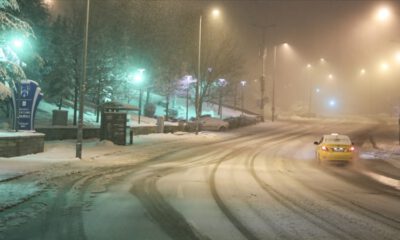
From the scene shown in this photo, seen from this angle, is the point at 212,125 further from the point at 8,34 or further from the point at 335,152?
the point at 8,34

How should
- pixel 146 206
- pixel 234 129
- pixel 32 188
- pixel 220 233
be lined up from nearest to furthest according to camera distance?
pixel 220 233
pixel 146 206
pixel 32 188
pixel 234 129

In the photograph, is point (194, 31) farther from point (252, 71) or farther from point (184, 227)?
point (252, 71)

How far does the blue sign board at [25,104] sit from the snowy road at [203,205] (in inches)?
228

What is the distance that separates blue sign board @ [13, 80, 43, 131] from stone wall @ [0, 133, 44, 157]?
1472 millimetres

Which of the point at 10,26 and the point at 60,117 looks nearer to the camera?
the point at 10,26

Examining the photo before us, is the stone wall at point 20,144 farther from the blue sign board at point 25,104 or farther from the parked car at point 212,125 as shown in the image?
the parked car at point 212,125

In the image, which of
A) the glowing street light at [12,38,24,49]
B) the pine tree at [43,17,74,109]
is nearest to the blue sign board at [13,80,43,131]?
the glowing street light at [12,38,24,49]

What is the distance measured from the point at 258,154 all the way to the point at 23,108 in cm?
1226

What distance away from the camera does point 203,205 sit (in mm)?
11281

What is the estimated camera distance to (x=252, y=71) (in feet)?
363

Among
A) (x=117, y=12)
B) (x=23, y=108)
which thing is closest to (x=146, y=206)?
(x=23, y=108)

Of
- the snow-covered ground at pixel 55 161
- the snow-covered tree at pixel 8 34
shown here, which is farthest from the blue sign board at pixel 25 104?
the snow-covered tree at pixel 8 34

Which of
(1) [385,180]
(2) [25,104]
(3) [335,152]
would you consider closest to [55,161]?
(2) [25,104]

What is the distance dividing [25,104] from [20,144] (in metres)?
3.42
